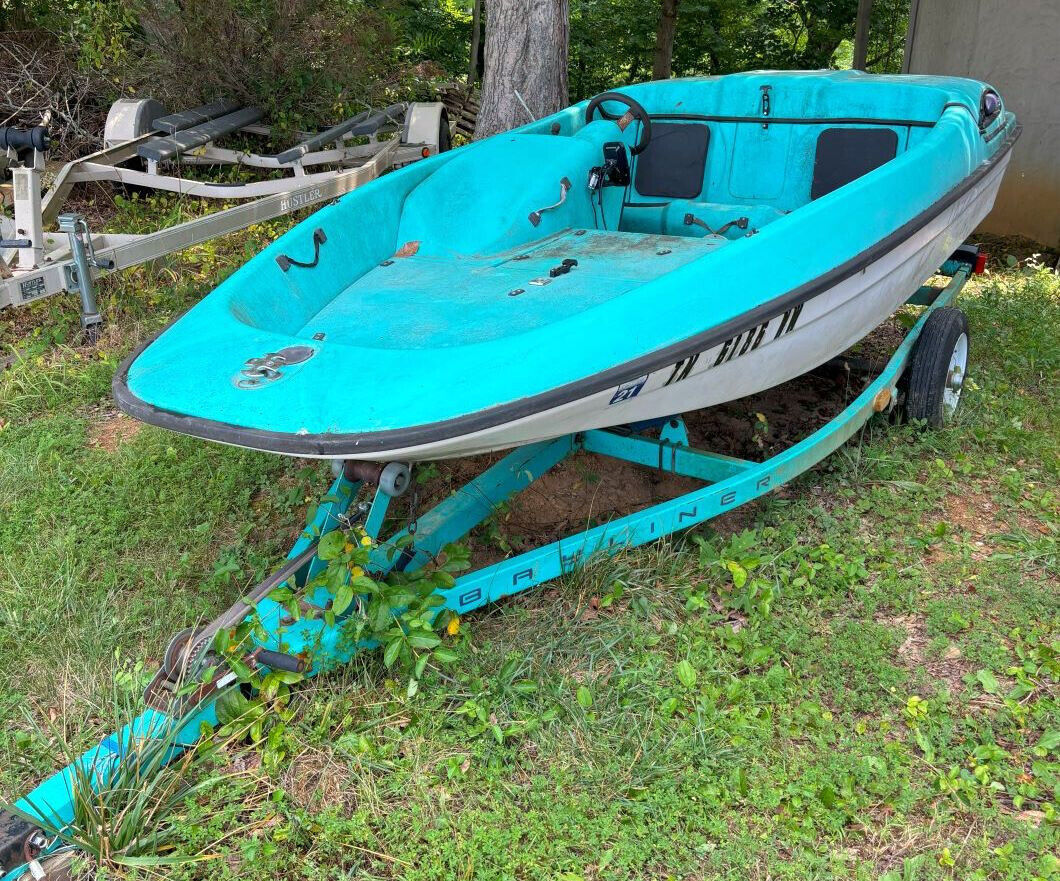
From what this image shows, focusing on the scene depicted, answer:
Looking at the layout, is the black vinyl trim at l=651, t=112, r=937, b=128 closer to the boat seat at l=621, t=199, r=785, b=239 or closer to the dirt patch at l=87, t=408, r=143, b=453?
the boat seat at l=621, t=199, r=785, b=239

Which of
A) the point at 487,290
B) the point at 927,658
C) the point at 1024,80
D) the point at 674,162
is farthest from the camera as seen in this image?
the point at 1024,80

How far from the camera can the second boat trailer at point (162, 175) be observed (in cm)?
418

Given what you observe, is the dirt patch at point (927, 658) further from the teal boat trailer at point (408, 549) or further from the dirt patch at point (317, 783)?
the dirt patch at point (317, 783)

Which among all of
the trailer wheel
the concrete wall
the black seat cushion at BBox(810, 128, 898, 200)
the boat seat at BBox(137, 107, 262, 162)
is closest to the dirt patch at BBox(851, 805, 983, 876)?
the trailer wheel

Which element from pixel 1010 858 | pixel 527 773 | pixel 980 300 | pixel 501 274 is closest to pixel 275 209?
pixel 501 274

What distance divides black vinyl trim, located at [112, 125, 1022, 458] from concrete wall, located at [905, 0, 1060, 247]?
16.2ft

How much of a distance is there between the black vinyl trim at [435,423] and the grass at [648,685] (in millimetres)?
671

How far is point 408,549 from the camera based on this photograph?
8.54ft

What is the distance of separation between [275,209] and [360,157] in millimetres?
1312

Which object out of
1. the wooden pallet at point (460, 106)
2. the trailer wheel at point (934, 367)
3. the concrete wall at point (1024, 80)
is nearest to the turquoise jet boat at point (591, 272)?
the trailer wheel at point (934, 367)

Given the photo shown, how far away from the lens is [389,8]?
845 centimetres

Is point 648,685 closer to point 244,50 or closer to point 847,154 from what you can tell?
point 847,154

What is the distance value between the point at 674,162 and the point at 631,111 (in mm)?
326

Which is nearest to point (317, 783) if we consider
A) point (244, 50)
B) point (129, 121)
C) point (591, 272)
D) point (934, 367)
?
point (591, 272)
